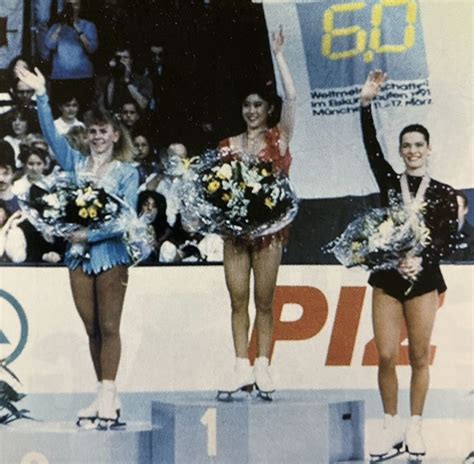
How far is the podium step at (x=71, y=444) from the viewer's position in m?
2.67

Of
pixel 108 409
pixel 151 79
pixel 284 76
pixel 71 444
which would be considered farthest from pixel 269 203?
pixel 71 444

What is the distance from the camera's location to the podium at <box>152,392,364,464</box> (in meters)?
2.65

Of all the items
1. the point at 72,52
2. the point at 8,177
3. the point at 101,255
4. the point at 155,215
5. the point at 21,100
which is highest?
the point at 72,52

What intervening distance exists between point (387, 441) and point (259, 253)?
61 cm

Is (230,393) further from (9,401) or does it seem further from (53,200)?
(53,200)

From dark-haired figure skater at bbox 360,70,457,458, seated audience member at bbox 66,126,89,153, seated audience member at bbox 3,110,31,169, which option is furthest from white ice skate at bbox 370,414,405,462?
seated audience member at bbox 3,110,31,169

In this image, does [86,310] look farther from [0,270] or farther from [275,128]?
[275,128]

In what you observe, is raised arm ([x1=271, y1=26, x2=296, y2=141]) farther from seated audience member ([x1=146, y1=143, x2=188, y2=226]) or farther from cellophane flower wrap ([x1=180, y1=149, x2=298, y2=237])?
seated audience member ([x1=146, y1=143, x2=188, y2=226])

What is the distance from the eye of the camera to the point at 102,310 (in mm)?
2699

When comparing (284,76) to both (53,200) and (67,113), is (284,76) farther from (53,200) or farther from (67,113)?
(53,200)

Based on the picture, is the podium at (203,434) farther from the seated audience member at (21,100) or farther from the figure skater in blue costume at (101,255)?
the seated audience member at (21,100)

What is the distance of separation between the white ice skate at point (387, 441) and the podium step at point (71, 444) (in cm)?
60

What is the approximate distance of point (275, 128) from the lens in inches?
105

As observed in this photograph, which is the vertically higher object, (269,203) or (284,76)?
(284,76)
